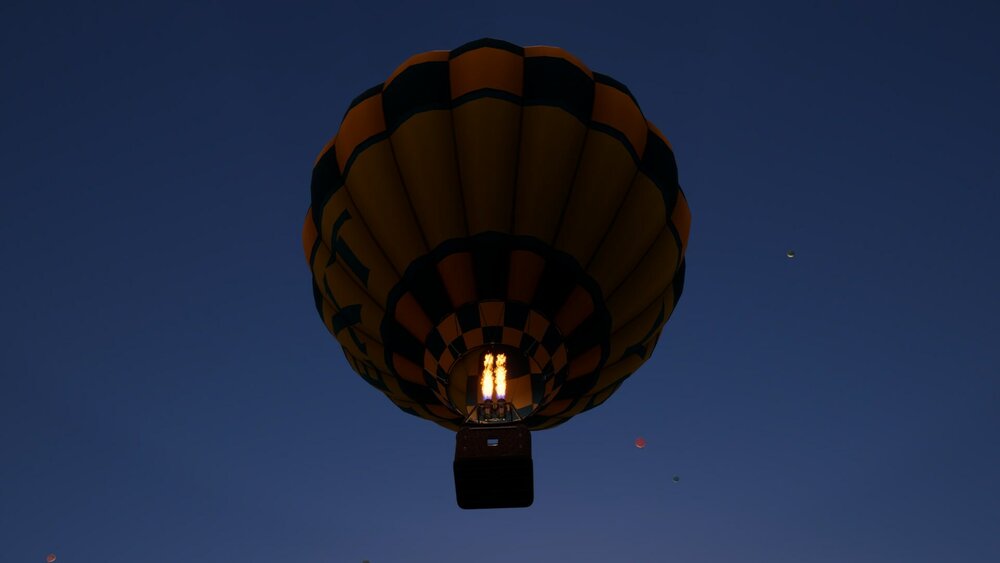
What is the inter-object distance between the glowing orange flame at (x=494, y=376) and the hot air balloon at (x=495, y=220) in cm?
1

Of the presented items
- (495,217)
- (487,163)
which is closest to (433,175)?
(487,163)

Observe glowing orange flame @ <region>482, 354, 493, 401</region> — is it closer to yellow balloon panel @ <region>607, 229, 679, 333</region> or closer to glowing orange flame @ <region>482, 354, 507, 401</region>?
glowing orange flame @ <region>482, 354, 507, 401</region>

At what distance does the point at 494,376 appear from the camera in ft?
24.4

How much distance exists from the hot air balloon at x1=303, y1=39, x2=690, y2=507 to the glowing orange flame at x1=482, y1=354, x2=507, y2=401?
0.04ft

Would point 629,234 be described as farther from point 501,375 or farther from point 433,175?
point 433,175

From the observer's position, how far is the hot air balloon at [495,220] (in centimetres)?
739

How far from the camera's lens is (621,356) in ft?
27.3

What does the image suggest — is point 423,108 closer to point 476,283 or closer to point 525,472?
point 476,283

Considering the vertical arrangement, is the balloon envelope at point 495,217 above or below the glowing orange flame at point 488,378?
above

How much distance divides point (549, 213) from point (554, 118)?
2.97ft

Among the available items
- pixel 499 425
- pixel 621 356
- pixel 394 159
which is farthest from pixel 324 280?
pixel 621 356

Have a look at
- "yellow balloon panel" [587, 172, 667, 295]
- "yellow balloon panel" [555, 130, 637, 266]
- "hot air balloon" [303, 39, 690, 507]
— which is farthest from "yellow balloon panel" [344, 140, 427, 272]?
"yellow balloon panel" [587, 172, 667, 295]

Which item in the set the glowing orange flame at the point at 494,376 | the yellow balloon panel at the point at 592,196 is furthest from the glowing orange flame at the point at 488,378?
the yellow balloon panel at the point at 592,196

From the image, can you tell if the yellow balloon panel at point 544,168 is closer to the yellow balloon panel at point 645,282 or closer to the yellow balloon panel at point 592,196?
the yellow balloon panel at point 592,196
